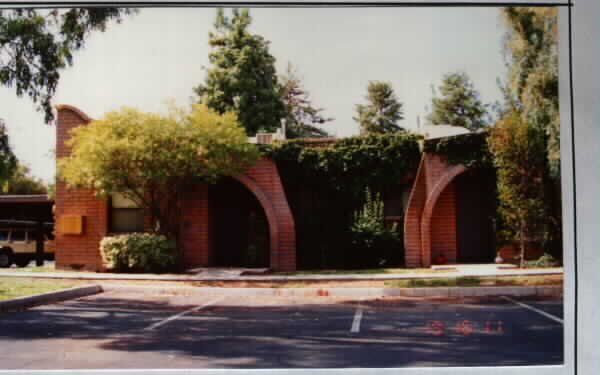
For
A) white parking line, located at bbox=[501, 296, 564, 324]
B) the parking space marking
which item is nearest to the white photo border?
the parking space marking

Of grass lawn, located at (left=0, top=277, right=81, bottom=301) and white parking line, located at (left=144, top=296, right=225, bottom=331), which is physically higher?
grass lawn, located at (left=0, top=277, right=81, bottom=301)

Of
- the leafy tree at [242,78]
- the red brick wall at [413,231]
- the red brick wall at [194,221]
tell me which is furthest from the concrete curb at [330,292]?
the leafy tree at [242,78]

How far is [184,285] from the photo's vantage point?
30.5ft

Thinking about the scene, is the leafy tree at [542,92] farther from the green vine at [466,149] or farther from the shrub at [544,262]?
the green vine at [466,149]

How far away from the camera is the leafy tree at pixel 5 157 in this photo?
7492mm

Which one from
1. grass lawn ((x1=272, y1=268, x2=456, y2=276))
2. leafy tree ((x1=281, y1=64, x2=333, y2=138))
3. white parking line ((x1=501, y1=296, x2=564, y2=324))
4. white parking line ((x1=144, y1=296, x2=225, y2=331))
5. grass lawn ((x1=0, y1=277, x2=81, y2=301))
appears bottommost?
white parking line ((x1=144, y1=296, x2=225, y2=331))

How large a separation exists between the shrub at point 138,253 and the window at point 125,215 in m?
0.46

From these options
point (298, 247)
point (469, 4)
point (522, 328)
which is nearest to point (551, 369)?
point (522, 328)

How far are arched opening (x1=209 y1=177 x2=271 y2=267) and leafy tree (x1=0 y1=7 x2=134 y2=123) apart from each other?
3.97m

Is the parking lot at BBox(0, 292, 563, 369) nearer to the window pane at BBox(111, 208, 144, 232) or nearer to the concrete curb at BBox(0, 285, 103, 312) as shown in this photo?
the concrete curb at BBox(0, 285, 103, 312)

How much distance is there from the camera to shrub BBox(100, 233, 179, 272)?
1012 centimetres

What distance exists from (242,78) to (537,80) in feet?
16.8

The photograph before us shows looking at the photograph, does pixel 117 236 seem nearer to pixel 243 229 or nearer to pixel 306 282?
pixel 243 229

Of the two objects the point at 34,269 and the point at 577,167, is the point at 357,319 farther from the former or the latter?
the point at 34,269
